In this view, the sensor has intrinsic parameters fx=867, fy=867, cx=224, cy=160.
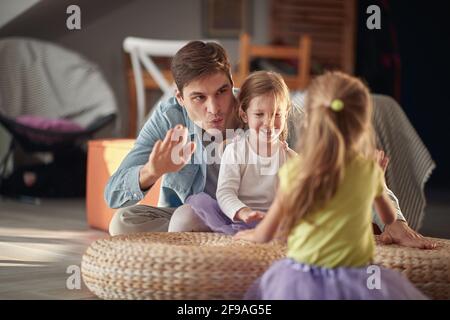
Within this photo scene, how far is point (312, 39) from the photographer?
21.5ft

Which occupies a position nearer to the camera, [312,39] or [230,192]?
[230,192]

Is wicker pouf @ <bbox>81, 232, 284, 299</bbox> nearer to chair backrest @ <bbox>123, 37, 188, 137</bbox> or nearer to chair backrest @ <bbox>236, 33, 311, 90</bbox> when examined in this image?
chair backrest @ <bbox>123, 37, 188, 137</bbox>

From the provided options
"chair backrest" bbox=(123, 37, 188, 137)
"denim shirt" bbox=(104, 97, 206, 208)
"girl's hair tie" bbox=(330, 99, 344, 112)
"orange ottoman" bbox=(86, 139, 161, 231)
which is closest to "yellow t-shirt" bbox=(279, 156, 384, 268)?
"girl's hair tie" bbox=(330, 99, 344, 112)

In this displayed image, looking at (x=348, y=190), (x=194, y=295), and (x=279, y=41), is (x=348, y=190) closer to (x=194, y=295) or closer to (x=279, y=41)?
(x=194, y=295)

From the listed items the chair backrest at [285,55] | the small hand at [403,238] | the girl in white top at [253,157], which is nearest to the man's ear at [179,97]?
the girl in white top at [253,157]

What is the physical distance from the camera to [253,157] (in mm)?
2404

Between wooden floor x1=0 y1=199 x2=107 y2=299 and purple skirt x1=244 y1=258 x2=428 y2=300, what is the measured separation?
0.63m

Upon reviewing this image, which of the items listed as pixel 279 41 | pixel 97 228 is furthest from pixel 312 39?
pixel 97 228

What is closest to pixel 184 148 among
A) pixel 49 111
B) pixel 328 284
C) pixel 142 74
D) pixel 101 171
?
pixel 328 284

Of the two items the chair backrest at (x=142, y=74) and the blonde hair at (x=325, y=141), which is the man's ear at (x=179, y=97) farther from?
the chair backrest at (x=142, y=74)

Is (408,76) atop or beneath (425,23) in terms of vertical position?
beneath

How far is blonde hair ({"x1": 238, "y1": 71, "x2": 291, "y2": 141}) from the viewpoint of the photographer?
2326 millimetres

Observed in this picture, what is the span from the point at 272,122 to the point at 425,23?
13.6 ft

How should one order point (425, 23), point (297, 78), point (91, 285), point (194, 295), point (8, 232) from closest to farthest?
point (194, 295)
point (91, 285)
point (8, 232)
point (297, 78)
point (425, 23)
